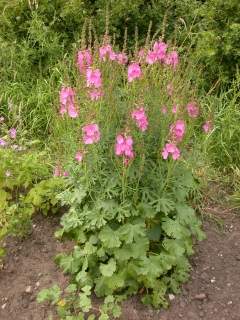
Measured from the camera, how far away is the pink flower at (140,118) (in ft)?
9.18

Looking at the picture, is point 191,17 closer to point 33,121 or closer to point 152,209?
point 33,121

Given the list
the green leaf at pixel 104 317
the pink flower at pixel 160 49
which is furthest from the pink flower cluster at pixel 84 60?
the green leaf at pixel 104 317

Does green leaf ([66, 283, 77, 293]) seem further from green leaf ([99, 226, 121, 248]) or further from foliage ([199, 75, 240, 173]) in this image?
foliage ([199, 75, 240, 173])

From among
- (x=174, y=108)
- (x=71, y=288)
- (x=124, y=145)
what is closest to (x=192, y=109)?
(x=174, y=108)

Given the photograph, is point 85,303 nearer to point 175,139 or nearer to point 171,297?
point 171,297

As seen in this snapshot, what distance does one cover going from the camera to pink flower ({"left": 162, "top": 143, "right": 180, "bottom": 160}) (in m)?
2.80

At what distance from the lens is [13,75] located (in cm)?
527

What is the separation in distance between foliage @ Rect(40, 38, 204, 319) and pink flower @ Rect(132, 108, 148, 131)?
15 mm

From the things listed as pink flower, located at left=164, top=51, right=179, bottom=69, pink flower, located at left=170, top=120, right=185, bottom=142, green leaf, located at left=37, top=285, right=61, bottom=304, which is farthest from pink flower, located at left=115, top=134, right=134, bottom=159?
green leaf, located at left=37, top=285, right=61, bottom=304

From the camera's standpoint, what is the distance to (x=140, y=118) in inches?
111

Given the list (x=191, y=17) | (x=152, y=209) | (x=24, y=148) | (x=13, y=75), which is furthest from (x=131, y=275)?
(x=191, y=17)

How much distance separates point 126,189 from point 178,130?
452 mm

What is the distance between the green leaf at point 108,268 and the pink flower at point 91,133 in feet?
2.37

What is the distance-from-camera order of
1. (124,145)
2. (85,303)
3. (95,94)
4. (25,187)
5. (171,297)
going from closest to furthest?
1. (124,145)
2. (95,94)
3. (85,303)
4. (171,297)
5. (25,187)
